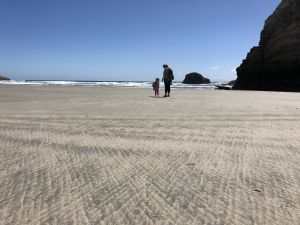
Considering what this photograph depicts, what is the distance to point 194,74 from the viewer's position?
83.1m

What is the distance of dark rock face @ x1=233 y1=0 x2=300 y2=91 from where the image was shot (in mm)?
33312

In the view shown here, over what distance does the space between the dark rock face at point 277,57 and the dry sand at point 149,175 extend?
28.2 metres

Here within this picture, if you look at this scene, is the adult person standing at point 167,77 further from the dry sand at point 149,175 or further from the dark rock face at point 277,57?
the dark rock face at point 277,57

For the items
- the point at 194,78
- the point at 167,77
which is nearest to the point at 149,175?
the point at 167,77

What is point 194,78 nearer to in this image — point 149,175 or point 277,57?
point 277,57

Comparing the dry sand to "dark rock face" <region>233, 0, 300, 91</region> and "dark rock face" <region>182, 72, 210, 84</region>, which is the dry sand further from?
"dark rock face" <region>182, 72, 210, 84</region>

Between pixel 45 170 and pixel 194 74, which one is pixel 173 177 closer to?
pixel 45 170

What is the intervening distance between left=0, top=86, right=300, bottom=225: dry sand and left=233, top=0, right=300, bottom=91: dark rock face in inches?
1109

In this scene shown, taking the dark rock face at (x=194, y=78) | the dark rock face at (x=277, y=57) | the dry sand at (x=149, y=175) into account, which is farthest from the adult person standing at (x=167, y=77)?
the dark rock face at (x=194, y=78)

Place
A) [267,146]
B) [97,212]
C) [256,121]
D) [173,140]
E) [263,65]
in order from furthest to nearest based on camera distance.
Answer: [263,65], [256,121], [173,140], [267,146], [97,212]

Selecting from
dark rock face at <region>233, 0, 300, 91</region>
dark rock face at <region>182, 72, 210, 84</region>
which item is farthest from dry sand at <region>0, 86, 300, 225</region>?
dark rock face at <region>182, 72, 210, 84</region>

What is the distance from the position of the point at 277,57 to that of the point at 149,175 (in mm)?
34977

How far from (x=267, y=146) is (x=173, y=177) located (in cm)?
176

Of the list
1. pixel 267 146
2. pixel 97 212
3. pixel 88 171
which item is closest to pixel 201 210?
pixel 97 212
